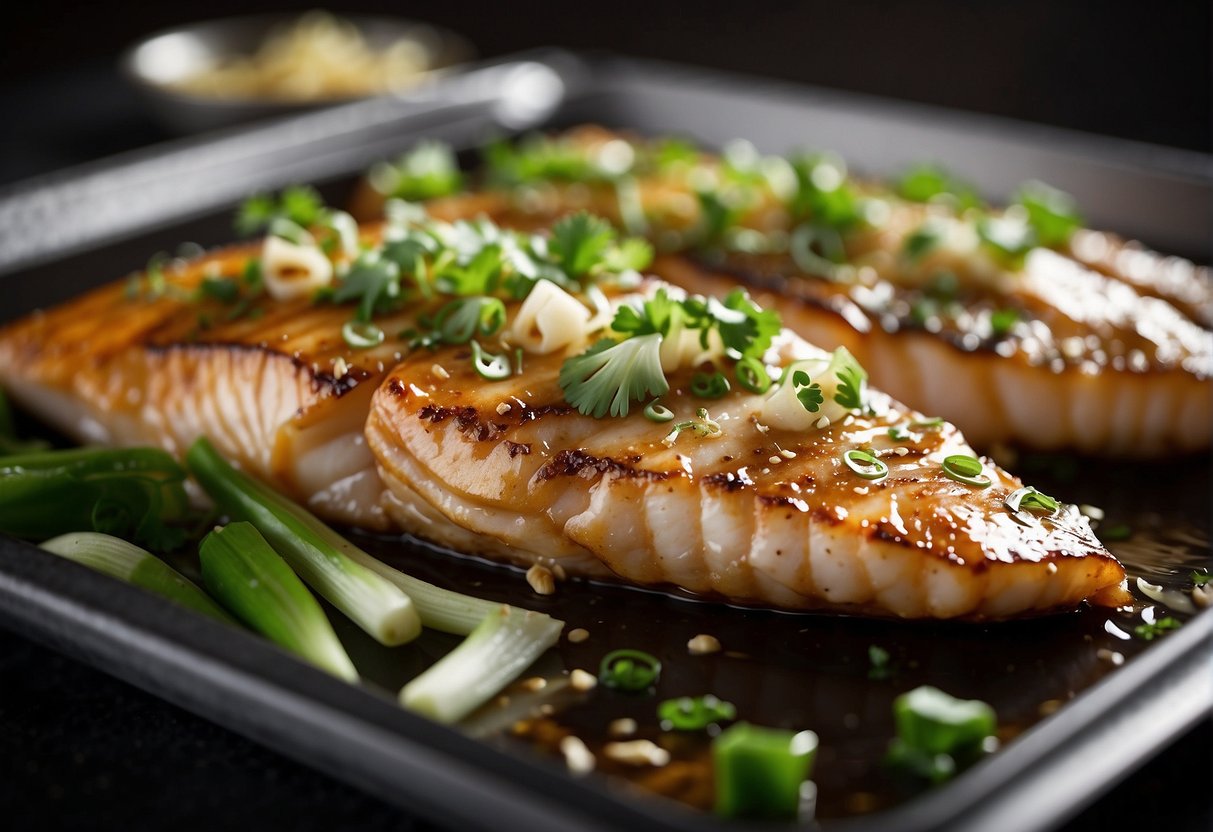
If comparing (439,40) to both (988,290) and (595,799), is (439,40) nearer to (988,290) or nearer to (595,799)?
(988,290)

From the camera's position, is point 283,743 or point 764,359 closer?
point 283,743

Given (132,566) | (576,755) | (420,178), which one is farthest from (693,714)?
(420,178)

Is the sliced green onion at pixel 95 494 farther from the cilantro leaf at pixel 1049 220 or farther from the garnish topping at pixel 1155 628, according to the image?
the cilantro leaf at pixel 1049 220

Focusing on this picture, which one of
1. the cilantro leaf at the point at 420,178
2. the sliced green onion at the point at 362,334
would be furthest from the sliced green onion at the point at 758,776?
the cilantro leaf at the point at 420,178

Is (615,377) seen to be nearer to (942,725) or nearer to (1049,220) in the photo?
(942,725)

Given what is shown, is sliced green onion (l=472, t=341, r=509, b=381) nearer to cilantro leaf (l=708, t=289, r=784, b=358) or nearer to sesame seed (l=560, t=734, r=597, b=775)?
cilantro leaf (l=708, t=289, r=784, b=358)

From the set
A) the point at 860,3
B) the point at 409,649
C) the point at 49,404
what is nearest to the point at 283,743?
the point at 409,649

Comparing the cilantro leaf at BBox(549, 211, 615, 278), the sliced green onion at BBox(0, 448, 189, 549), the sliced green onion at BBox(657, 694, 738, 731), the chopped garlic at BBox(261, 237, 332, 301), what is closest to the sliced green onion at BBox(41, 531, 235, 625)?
the sliced green onion at BBox(0, 448, 189, 549)
